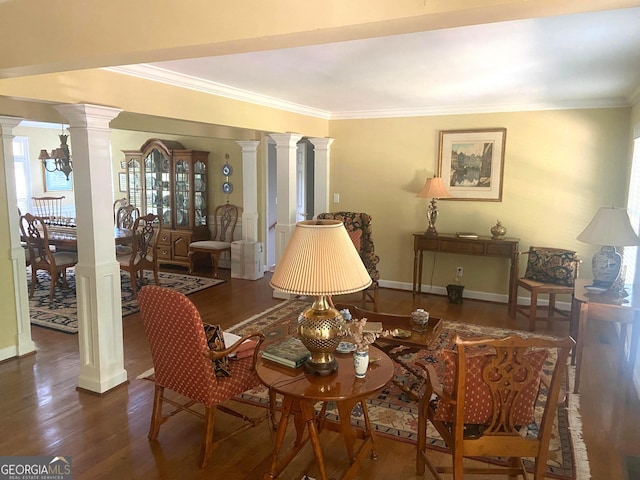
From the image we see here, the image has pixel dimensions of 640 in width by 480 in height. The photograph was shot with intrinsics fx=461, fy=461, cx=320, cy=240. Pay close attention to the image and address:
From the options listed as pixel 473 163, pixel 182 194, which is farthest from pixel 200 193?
pixel 473 163

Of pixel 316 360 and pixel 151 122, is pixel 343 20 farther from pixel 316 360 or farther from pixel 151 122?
pixel 151 122

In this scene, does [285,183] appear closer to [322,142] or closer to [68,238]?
[322,142]

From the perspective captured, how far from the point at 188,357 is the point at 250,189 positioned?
4.54 m

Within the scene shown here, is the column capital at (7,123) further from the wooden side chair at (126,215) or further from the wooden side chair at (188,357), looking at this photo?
the wooden side chair at (126,215)

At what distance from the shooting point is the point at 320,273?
2.01 metres

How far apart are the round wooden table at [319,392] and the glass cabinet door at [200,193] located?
5.46 metres

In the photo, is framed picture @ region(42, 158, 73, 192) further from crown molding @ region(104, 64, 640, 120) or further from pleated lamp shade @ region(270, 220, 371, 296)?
pleated lamp shade @ region(270, 220, 371, 296)

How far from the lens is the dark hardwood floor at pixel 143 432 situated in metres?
2.50

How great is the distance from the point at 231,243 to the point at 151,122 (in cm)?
223

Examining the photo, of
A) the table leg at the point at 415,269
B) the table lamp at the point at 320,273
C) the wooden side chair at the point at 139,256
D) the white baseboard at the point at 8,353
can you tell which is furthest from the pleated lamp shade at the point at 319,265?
the wooden side chair at the point at 139,256

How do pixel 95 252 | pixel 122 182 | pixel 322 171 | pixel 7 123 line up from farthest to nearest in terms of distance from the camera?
pixel 122 182
pixel 322 171
pixel 7 123
pixel 95 252

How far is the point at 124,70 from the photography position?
3223mm

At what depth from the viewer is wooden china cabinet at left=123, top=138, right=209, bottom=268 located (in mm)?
7402

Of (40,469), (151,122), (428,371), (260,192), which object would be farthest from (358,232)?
(40,469)
